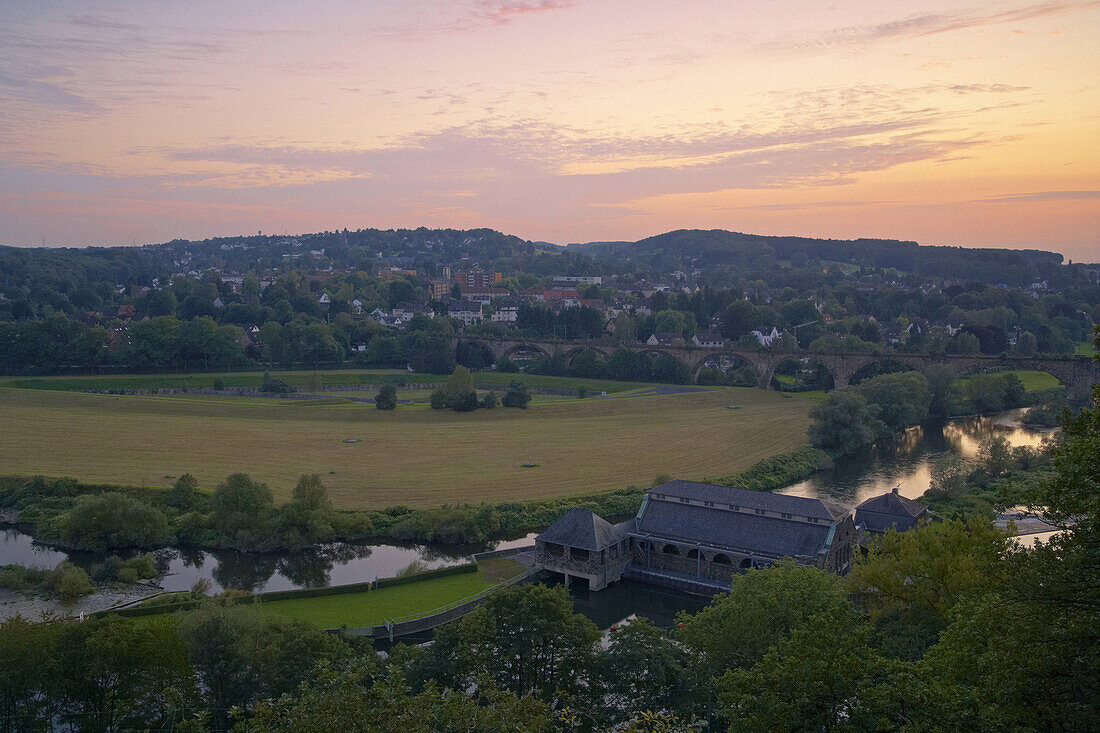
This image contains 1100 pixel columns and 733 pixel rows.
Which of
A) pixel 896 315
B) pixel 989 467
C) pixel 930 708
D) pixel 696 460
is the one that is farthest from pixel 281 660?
pixel 896 315

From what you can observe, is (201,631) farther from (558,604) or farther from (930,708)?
(930,708)

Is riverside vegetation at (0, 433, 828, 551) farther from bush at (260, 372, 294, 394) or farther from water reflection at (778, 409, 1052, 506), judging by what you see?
bush at (260, 372, 294, 394)

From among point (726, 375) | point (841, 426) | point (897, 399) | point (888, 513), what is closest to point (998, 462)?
point (841, 426)

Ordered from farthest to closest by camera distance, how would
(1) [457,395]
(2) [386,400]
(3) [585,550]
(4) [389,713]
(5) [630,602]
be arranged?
(1) [457,395], (2) [386,400], (3) [585,550], (5) [630,602], (4) [389,713]

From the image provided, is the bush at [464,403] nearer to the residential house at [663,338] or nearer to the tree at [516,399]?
the tree at [516,399]

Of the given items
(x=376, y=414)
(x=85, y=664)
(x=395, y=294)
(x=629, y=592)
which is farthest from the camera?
(x=395, y=294)

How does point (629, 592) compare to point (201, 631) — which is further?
point (629, 592)

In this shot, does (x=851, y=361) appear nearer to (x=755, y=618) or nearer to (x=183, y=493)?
(x=183, y=493)

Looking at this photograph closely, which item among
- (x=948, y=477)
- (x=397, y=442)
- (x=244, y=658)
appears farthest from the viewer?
(x=397, y=442)
